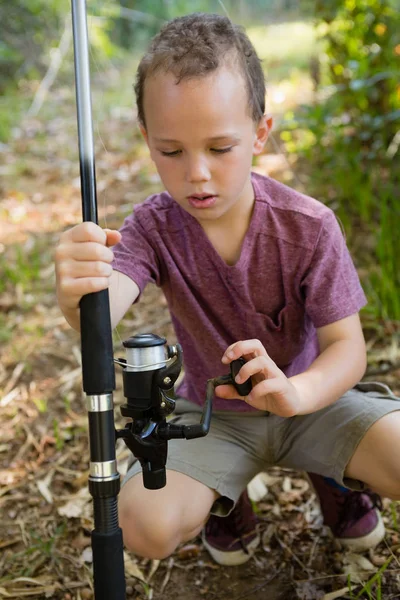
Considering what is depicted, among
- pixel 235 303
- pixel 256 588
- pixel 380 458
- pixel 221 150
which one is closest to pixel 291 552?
pixel 256 588

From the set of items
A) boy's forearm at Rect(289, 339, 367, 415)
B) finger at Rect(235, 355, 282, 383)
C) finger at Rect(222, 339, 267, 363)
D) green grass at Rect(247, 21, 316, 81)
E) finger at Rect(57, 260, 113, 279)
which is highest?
green grass at Rect(247, 21, 316, 81)

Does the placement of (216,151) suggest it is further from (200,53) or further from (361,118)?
(361,118)

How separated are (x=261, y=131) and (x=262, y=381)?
688mm

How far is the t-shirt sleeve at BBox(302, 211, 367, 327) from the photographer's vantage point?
172 cm

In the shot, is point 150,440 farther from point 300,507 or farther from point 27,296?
point 27,296

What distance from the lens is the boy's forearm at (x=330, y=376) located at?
155cm

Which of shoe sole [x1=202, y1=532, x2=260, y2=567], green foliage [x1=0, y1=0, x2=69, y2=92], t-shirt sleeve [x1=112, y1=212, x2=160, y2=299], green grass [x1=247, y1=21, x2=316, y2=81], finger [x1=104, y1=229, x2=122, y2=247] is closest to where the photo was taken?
finger [x1=104, y1=229, x2=122, y2=247]

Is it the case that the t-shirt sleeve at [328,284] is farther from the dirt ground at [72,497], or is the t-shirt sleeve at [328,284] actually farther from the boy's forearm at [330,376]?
the dirt ground at [72,497]

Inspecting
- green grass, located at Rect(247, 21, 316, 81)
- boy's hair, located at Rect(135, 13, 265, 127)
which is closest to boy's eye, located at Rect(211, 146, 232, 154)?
boy's hair, located at Rect(135, 13, 265, 127)

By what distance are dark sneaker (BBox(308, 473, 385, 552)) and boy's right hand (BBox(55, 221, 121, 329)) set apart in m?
1.05

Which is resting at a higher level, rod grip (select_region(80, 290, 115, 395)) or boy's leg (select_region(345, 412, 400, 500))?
rod grip (select_region(80, 290, 115, 395))

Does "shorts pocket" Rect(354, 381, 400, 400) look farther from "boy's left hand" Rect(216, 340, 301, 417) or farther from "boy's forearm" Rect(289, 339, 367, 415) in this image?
"boy's left hand" Rect(216, 340, 301, 417)

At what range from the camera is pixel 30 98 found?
692 centimetres

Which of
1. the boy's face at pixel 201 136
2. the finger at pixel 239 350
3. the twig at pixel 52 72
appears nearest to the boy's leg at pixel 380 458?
the finger at pixel 239 350
